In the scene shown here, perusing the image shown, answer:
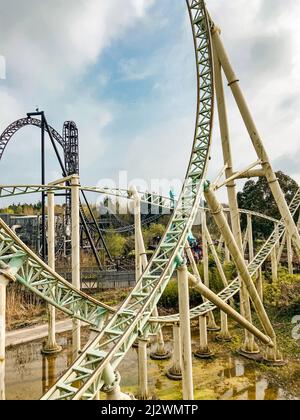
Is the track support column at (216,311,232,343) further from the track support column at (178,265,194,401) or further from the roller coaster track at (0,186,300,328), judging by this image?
the track support column at (178,265,194,401)

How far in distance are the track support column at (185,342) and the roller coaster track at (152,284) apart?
0.99 feet

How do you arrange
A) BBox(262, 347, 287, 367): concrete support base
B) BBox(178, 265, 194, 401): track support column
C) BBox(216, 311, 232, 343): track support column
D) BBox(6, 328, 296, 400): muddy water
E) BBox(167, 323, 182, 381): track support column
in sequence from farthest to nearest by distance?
→ BBox(216, 311, 232, 343): track support column, BBox(262, 347, 287, 367): concrete support base, BBox(167, 323, 182, 381): track support column, BBox(6, 328, 296, 400): muddy water, BBox(178, 265, 194, 401): track support column

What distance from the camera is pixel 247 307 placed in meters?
9.97

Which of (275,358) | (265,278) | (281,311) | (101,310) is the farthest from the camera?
(265,278)

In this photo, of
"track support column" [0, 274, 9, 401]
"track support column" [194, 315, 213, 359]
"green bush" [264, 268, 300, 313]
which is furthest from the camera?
"green bush" [264, 268, 300, 313]

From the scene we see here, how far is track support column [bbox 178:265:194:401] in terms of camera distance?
228 inches

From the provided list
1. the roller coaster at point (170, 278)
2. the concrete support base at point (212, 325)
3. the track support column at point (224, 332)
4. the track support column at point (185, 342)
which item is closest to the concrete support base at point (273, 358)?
the roller coaster at point (170, 278)

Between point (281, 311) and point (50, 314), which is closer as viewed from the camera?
point (50, 314)

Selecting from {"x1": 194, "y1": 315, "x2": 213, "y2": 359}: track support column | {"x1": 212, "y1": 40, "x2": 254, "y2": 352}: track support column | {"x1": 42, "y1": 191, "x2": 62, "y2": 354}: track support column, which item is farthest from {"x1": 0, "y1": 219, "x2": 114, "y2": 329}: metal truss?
{"x1": 212, "y1": 40, "x2": 254, "y2": 352}: track support column

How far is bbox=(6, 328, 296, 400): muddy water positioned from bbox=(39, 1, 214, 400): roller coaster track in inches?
93.1

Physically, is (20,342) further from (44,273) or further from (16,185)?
(44,273)

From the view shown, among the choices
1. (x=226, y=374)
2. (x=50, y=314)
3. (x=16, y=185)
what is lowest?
(x=226, y=374)
